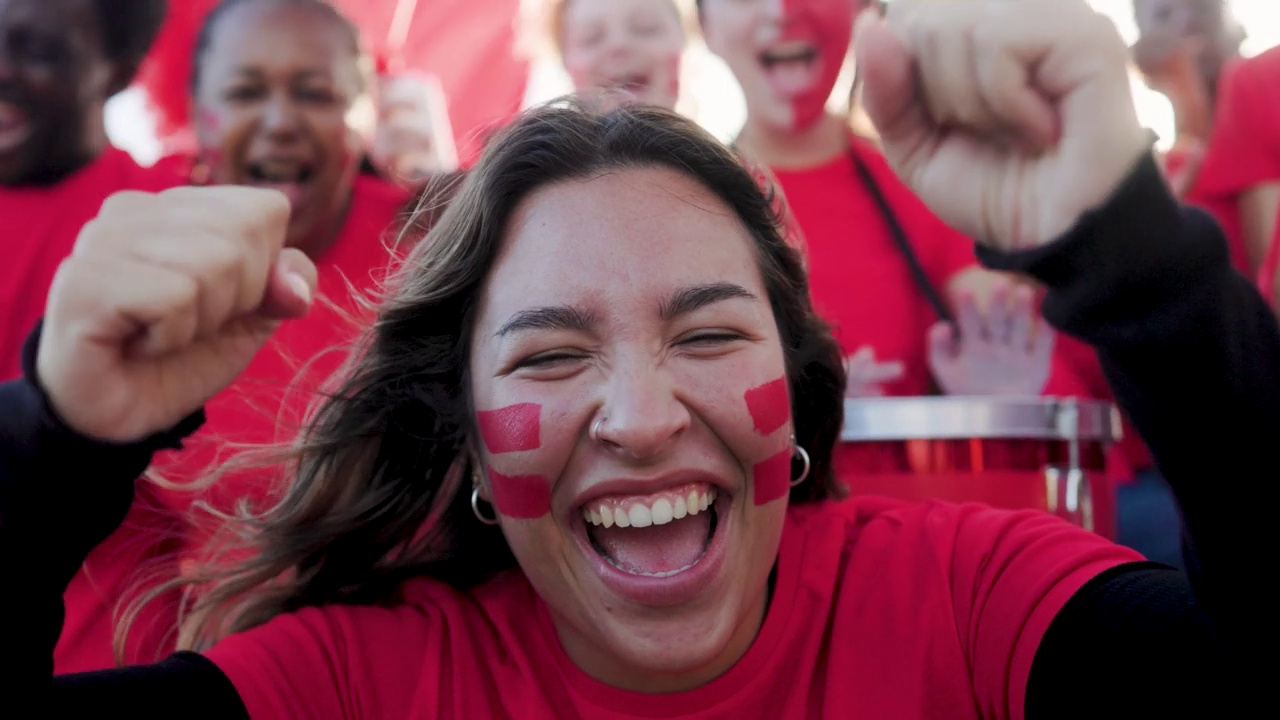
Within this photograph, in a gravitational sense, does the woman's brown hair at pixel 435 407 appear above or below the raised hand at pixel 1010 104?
below

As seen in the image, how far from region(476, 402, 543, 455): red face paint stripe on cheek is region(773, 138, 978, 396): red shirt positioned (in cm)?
111

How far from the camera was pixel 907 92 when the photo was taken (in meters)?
1.21

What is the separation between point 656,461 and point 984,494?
0.88 m

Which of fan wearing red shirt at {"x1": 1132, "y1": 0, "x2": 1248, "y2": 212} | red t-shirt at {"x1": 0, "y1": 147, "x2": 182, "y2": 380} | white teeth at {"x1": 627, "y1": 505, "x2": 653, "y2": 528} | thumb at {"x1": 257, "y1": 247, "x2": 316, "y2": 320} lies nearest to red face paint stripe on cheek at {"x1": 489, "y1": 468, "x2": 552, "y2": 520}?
white teeth at {"x1": 627, "y1": 505, "x2": 653, "y2": 528}

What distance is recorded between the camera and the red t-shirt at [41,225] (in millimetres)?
2729

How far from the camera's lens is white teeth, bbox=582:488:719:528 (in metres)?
1.56

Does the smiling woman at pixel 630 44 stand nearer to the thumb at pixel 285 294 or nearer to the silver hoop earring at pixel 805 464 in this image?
the silver hoop earring at pixel 805 464

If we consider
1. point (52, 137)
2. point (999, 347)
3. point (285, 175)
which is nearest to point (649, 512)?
point (999, 347)

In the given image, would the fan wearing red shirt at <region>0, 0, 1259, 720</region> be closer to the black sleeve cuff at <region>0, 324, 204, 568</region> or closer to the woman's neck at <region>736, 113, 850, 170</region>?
the black sleeve cuff at <region>0, 324, 204, 568</region>

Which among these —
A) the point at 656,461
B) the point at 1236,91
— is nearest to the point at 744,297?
the point at 656,461

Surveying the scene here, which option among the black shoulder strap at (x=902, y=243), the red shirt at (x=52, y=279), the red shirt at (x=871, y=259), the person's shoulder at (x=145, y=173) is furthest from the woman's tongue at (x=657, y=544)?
the person's shoulder at (x=145, y=173)

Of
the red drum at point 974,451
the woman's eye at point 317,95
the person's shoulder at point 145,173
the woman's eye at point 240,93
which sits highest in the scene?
the woman's eye at point 240,93

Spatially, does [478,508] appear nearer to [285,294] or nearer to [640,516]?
[640,516]

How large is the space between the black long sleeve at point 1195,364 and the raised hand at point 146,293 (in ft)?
2.30
